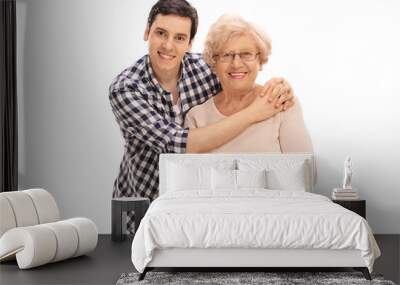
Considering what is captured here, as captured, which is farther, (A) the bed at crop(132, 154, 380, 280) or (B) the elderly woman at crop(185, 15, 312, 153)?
(B) the elderly woman at crop(185, 15, 312, 153)

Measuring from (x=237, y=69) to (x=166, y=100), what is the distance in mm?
804

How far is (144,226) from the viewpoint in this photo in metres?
5.06

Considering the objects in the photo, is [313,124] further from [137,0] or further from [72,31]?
[72,31]

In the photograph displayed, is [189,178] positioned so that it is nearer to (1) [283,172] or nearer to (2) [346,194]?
(1) [283,172]

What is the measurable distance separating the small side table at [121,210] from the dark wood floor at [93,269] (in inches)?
10.9

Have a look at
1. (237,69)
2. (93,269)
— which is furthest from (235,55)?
(93,269)

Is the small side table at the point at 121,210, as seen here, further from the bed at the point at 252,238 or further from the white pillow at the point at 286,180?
the bed at the point at 252,238

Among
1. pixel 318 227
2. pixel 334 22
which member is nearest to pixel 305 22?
pixel 334 22

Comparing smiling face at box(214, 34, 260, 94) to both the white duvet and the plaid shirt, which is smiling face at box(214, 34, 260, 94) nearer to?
the plaid shirt

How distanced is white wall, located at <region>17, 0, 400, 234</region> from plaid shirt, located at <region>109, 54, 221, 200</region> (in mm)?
136

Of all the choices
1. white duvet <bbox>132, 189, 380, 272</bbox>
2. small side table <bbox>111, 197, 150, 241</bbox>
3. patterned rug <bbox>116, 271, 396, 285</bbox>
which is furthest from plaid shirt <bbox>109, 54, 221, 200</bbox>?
white duvet <bbox>132, 189, 380, 272</bbox>

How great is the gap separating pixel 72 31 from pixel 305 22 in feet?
8.03

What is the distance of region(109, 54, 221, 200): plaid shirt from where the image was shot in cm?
713

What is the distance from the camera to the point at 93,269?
18.4 feet
